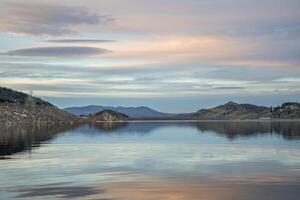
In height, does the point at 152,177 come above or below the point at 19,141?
below

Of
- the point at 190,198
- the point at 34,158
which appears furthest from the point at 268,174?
the point at 34,158

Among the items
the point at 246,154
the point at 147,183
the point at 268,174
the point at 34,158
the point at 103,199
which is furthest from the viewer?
the point at 246,154

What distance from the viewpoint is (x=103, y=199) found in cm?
2891

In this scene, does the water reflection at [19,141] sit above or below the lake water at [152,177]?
above

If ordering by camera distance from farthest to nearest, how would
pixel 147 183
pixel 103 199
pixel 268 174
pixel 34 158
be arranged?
pixel 34 158 → pixel 268 174 → pixel 147 183 → pixel 103 199

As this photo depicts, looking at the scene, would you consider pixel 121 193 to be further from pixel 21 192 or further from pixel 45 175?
pixel 45 175

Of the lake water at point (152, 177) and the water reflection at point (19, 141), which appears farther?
the water reflection at point (19, 141)

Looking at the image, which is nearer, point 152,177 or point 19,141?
point 152,177

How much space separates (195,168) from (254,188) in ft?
39.5

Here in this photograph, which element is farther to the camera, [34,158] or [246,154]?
[246,154]

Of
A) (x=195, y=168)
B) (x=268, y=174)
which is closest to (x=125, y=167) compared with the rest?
(x=195, y=168)

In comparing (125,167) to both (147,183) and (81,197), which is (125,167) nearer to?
(147,183)

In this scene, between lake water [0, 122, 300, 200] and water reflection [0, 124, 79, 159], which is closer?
lake water [0, 122, 300, 200]

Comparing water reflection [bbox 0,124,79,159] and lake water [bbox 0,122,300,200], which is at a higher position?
water reflection [bbox 0,124,79,159]
